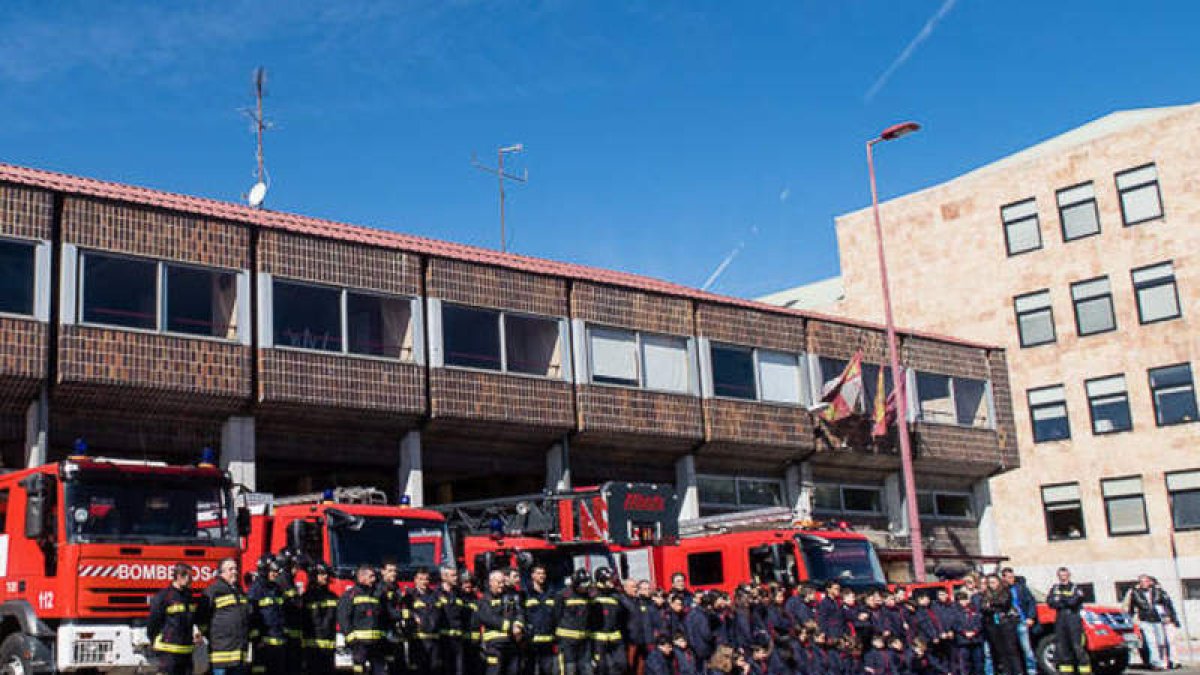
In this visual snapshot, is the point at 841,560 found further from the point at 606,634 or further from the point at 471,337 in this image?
the point at 471,337

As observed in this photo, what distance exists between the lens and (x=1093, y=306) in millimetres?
41719

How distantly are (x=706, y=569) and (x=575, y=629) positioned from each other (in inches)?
250

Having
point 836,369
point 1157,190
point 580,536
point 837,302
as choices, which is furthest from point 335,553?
point 837,302

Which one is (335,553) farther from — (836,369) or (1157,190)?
(1157,190)

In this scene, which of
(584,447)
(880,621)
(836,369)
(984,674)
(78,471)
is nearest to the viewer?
(78,471)

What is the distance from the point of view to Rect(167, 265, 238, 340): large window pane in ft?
72.9

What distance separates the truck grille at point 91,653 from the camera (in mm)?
13680

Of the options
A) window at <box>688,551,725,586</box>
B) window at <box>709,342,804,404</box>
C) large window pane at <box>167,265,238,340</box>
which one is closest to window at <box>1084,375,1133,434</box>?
window at <box>709,342,804,404</box>

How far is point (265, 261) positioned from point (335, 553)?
8446 millimetres

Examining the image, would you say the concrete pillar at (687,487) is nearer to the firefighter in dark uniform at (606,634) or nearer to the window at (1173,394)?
the firefighter in dark uniform at (606,634)

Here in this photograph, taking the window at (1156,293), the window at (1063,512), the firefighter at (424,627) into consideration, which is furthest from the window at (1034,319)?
the firefighter at (424,627)

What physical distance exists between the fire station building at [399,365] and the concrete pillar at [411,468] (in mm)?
39

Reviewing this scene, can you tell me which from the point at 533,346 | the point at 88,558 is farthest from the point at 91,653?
the point at 533,346

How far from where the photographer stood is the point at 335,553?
53.7 ft
